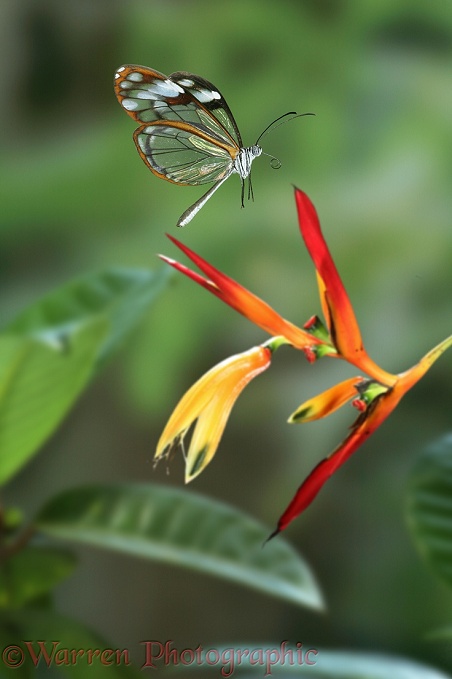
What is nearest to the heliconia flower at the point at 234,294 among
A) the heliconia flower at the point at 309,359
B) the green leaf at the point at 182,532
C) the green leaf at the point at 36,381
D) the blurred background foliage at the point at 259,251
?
the heliconia flower at the point at 309,359

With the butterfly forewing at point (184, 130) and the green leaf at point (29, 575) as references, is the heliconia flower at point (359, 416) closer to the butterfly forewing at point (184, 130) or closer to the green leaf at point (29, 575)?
the butterfly forewing at point (184, 130)

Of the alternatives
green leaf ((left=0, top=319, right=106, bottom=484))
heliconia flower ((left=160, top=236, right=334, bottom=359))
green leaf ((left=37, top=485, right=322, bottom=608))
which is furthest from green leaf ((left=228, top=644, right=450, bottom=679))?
heliconia flower ((left=160, top=236, right=334, bottom=359))

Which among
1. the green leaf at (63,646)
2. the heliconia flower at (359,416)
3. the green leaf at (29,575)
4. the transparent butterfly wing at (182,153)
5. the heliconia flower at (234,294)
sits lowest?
the green leaf at (63,646)

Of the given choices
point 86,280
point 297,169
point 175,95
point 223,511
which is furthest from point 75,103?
point 175,95

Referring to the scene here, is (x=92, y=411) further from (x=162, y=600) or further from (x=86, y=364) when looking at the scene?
(x=86, y=364)

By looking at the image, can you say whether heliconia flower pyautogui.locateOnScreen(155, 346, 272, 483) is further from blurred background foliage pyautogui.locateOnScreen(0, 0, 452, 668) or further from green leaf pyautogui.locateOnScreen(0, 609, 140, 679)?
blurred background foliage pyautogui.locateOnScreen(0, 0, 452, 668)

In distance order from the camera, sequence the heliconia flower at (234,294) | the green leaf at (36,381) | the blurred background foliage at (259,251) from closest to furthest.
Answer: the heliconia flower at (234,294) < the green leaf at (36,381) < the blurred background foliage at (259,251)

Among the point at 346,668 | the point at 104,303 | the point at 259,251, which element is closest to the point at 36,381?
the point at 104,303
